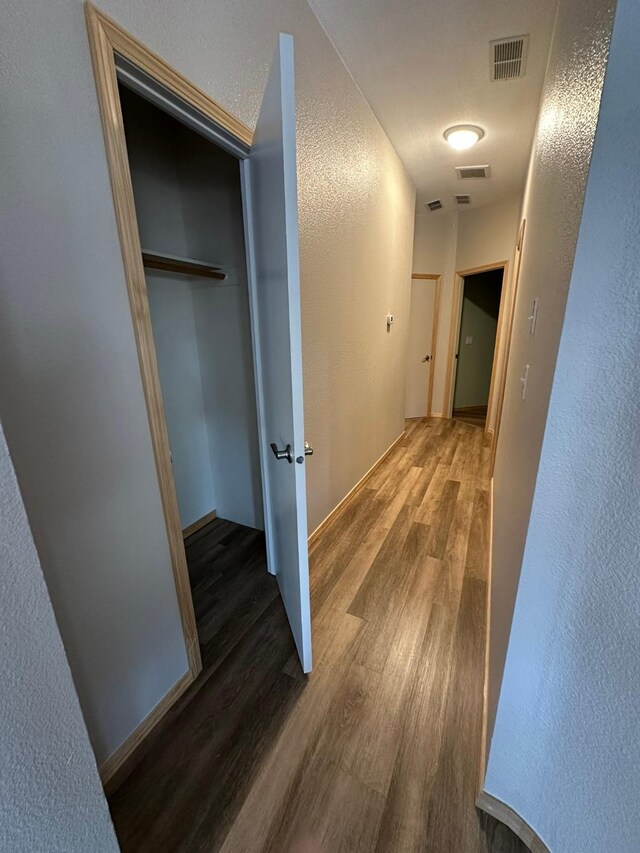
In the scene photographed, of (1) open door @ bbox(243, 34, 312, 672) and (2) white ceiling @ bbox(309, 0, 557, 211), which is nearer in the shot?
(1) open door @ bbox(243, 34, 312, 672)

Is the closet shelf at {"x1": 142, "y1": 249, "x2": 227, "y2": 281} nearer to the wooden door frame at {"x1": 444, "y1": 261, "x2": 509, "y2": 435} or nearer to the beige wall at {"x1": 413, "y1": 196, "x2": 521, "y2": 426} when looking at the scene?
the wooden door frame at {"x1": 444, "y1": 261, "x2": 509, "y2": 435}

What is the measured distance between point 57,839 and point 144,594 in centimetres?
63

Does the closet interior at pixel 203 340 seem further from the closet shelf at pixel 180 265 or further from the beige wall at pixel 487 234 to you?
the beige wall at pixel 487 234

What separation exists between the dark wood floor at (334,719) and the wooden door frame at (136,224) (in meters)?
0.09

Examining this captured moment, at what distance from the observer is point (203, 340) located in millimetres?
2240

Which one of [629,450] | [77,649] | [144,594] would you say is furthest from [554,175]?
[77,649]

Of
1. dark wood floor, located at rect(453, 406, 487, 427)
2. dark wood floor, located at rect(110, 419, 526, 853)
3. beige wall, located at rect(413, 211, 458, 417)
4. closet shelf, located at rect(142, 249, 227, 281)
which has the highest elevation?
beige wall, located at rect(413, 211, 458, 417)

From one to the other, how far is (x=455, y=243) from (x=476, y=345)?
1731 millimetres

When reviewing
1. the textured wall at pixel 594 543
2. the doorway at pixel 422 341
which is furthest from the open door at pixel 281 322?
the doorway at pixel 422 341

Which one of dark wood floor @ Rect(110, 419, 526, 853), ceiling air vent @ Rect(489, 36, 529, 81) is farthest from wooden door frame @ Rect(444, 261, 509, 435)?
dark wood floor @ Rect(110, 419, 526, 853)

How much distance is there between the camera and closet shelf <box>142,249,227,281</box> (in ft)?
5.64

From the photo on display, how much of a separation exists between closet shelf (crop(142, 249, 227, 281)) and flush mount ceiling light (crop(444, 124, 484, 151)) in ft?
7.14

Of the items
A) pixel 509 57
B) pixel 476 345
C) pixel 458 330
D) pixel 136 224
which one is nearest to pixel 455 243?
pixel 458 330

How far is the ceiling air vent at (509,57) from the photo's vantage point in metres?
1.82
